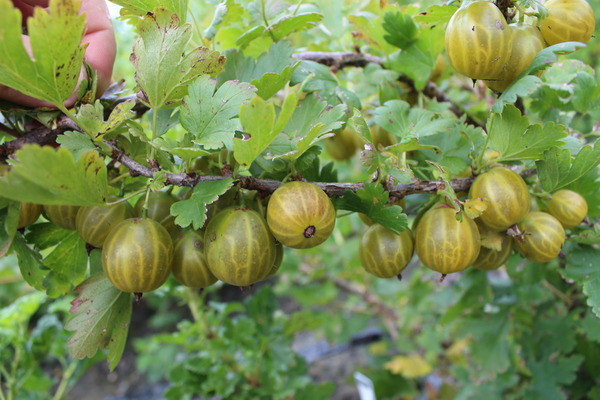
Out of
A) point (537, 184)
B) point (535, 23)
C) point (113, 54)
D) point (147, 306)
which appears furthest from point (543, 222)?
point (147, 306)

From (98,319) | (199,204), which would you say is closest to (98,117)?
(199,204)

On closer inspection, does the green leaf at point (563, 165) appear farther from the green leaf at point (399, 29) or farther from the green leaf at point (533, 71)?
the green leaf at point (399, 29)

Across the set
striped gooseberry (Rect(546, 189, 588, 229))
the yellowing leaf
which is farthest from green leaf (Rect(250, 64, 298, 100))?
the yellowing leaf

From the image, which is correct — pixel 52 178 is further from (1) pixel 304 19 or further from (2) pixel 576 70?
(2) pixel 576 70

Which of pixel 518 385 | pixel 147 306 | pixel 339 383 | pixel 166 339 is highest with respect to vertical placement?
pixel 166 339

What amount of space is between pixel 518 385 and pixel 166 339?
952mm

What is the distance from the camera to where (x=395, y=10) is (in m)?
0.85

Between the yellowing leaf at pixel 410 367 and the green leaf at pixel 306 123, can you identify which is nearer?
the green leaf at pixel 306 123

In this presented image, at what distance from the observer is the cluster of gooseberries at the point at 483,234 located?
63cm

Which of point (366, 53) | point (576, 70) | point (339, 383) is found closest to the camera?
point (576, 70)

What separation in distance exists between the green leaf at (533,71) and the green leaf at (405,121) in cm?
12

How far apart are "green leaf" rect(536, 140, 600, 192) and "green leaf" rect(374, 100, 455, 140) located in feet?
0.50

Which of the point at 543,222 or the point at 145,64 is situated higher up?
the point at 145,64

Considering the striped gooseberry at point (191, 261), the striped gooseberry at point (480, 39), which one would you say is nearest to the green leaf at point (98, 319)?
the striped gooseberry at point (191, 261)
